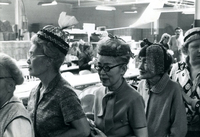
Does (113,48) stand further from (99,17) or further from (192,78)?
(99,17)

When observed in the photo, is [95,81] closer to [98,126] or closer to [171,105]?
[171,105]

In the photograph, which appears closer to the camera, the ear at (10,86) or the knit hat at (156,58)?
the ear at (10,86)

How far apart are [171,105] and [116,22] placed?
1852cm

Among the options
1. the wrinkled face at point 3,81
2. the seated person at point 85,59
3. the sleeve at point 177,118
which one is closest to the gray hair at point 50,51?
the wrinkled face at point 3,81

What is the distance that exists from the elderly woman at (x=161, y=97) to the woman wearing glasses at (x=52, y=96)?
0.70m

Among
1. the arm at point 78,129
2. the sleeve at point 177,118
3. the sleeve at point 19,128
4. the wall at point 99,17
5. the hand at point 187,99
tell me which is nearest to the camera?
the sleeve at point 19,128

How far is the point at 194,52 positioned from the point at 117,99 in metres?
1.02

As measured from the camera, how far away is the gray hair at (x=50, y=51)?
5.29 feet

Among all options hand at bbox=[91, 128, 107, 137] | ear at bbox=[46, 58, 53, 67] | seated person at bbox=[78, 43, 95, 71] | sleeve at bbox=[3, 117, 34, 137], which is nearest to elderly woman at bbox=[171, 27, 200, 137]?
hand at bbox=[91, 128, 107, 137]

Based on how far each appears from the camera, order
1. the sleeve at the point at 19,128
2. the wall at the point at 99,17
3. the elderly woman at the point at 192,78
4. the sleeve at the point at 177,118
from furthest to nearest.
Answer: the wall at the point at 99,17 < the elderly woman at the point at 192,78 < the sleeve at the point at 177,118 < the sleeve at the point at 19,128

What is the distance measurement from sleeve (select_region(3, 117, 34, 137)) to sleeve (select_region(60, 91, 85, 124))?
0.63ft

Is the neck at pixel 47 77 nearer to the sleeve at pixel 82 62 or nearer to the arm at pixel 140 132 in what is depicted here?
the arm at pixel 140 132

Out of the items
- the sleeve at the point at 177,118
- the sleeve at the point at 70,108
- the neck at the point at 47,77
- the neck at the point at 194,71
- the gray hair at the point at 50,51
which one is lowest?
the sleeve at the point at 177,118

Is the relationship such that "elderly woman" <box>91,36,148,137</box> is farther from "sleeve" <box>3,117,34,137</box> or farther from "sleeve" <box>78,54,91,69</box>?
"sleeve" <box>78,54,91,69</box>
